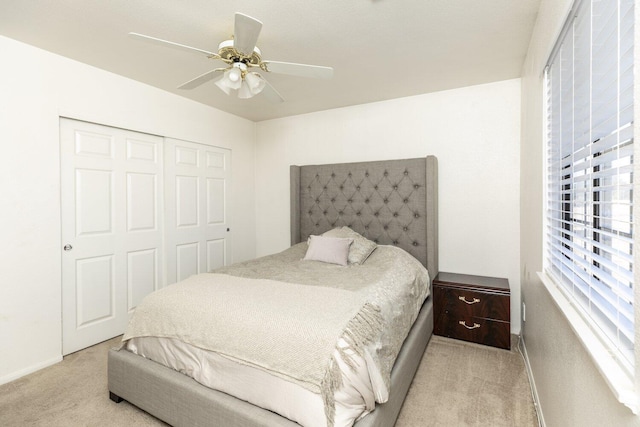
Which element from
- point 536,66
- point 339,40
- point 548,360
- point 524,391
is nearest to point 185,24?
point 339,40

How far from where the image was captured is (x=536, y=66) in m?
1.99

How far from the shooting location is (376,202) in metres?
3.32

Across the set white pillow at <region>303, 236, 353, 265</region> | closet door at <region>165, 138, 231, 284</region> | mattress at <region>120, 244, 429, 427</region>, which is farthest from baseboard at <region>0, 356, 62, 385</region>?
white pillow at <region>303, 236, 353, 265</region>

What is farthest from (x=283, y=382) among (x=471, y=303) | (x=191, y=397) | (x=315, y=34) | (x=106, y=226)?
(x=106, y=226)

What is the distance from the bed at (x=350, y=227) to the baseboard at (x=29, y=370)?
2.97ft

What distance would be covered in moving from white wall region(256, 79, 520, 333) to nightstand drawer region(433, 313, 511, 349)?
0.41 m

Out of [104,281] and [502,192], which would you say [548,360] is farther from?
[104,281]

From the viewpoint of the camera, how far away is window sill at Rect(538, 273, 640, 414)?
71 centimetres

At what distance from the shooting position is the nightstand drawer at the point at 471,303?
255cm

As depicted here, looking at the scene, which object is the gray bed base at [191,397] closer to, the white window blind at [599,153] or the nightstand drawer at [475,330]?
the nightstand drawer at [475,330]

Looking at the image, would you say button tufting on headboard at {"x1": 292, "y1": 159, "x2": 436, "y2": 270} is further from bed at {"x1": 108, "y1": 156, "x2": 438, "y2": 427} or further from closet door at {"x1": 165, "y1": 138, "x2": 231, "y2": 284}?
closet door at {"x1": 165, "y1": 138, "x2": 231, "y2": 284}

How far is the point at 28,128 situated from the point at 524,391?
151 inches

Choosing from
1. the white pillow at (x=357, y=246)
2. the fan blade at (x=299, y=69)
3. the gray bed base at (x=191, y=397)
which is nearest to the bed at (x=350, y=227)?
the gray bed base at (x=191, y=397)

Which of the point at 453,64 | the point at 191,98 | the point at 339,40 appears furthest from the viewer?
the point at 191,98
